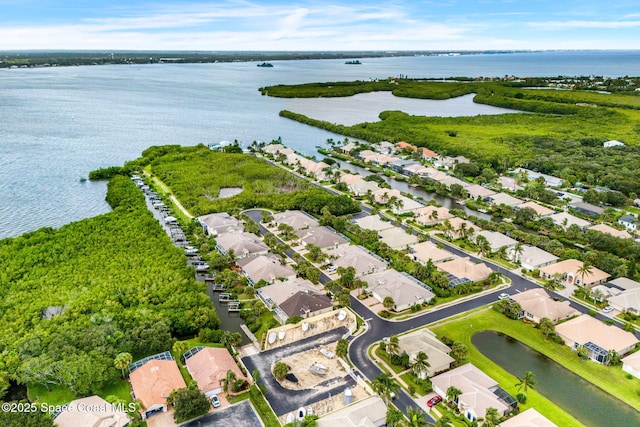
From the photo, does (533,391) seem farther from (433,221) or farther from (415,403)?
(433,221)

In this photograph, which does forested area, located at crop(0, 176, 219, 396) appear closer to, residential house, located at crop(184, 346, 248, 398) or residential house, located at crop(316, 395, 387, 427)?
residential house, located at crop(184, 346, 248, 398)

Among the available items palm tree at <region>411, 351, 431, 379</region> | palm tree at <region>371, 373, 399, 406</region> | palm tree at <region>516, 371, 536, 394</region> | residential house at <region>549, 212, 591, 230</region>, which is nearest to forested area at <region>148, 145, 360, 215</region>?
residential house at <region>549, 212, 591, 230</region>

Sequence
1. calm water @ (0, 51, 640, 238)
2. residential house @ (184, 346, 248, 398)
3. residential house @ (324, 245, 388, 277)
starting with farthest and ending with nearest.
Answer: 1. calm water @ (0, 51, 640, 238)
2. residential house @ (324, 245, 388, 277)
3. residential house @ (184, 346, 248, 398)

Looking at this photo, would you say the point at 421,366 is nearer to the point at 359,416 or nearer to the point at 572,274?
the point at 359,416

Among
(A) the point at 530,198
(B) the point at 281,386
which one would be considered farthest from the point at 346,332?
(A) the point at 530,198

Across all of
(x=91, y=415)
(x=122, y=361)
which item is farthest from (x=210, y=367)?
(x=91, y=415)

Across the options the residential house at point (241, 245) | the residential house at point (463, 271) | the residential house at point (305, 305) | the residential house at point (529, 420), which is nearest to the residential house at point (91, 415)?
the residential house at point (305, 305)
